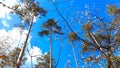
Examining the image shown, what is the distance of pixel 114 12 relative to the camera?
15.6 m

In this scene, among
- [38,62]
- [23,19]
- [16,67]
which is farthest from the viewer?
[38,62]

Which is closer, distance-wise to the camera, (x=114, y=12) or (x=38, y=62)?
(x=114, y=12)

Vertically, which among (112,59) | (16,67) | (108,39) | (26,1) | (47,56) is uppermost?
(26,1)

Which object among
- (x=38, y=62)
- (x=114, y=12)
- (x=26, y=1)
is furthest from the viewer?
(x=38, y=62)

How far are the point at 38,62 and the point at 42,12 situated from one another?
13.3 meters

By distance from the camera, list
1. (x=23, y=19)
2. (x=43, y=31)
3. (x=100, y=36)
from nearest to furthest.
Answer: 1. (x=100, y=36)
2. (x=23, y=19)
3. (x=43, y=31)

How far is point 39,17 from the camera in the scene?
24.8 meters

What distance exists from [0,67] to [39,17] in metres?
7.58

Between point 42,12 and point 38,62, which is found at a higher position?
point 42,12

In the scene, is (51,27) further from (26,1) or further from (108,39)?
(108,39)

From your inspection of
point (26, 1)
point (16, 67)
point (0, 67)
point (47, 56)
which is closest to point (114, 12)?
point (16, 67)

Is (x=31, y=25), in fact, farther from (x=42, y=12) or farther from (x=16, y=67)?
(x=16, y=67)

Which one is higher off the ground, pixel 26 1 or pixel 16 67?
pixel 26 1

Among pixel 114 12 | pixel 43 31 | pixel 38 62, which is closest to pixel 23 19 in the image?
pixel 43 31
